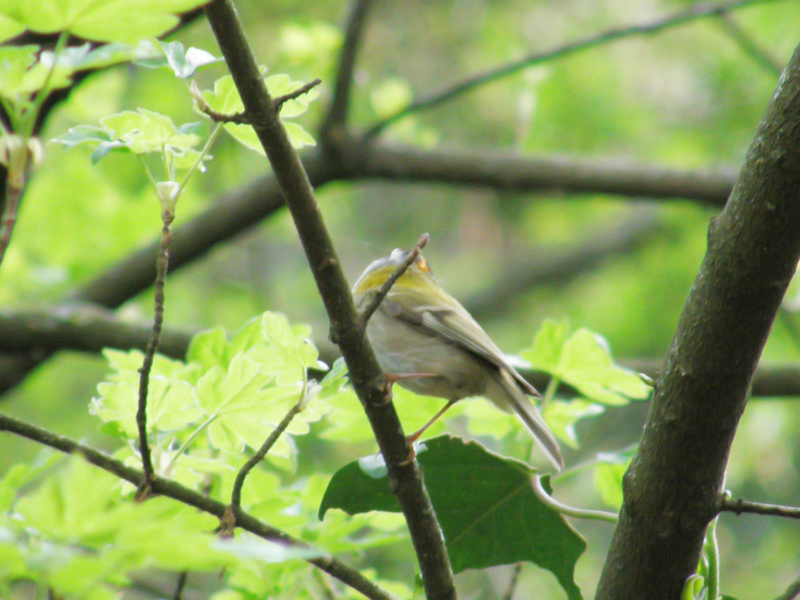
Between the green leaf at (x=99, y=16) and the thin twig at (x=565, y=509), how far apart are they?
44.8 inches

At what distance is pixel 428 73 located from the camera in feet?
26.9

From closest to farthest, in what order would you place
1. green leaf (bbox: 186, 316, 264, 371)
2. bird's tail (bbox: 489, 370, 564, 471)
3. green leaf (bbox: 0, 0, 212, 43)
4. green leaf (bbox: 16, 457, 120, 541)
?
green leaf (bbox: 16, 457, 120, 541) < green leaf (bbox: 0, 0, 212, 43) < green leaf (bbox: 186, 316, 264, 371) < bird's tail (bbox: 489, 370, 564, 471)

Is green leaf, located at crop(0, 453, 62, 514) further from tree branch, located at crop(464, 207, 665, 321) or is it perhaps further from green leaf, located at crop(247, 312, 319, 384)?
tree branch, located at crop(464, 207, 665, 321)

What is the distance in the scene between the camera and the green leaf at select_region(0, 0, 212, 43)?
3.41ft

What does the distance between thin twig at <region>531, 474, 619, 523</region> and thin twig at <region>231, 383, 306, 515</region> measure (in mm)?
578

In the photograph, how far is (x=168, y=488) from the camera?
4.25 ft

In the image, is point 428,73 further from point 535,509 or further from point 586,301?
point 535,509

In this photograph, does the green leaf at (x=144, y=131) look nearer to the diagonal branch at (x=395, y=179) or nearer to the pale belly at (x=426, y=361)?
the pale belly at (x=426, y=361)

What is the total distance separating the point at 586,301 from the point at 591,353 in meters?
6.61

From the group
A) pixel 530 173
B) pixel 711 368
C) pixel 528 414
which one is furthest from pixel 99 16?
pixel 530 173

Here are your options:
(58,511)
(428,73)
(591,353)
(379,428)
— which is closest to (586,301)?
(428,73)

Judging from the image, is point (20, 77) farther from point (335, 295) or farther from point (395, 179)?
point (395, 179)

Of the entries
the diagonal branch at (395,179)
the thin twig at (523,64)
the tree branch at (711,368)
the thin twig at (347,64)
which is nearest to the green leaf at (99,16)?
the tree branch at (711,368)

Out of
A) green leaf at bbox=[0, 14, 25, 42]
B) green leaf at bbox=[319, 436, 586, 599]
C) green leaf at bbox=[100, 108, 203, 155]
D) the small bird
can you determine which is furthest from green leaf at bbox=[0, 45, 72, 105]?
the small bird
